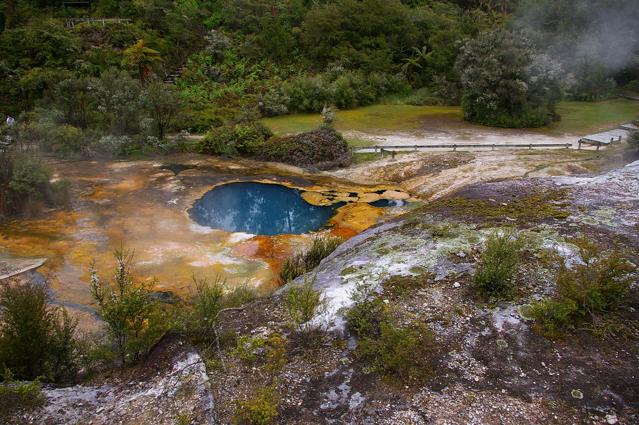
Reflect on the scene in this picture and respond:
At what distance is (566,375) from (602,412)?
1.87 feet

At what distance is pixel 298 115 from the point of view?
26.7 metres

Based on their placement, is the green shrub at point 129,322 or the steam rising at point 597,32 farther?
the steam rising at point 597,32

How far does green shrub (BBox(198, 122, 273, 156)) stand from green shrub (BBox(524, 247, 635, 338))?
14986 millimetres

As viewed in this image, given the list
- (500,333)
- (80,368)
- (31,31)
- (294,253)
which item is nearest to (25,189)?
(294,253)

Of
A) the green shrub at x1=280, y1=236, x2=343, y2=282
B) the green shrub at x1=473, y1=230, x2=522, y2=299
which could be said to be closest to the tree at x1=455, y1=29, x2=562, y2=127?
the green shrub at x1=280, y1=236, x2=343, y2=282

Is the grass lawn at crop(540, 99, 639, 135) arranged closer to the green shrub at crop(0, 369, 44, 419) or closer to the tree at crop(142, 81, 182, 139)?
the tree at crop(142, 81, 182, 139)

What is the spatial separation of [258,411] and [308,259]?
231 inches

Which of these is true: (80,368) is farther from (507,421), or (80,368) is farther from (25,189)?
(25,189)

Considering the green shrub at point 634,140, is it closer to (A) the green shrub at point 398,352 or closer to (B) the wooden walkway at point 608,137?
(B) the wooden walkway at point 608,137

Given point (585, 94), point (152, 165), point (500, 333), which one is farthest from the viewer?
point (585, 94)

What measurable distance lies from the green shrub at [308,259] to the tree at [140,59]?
18816 mm

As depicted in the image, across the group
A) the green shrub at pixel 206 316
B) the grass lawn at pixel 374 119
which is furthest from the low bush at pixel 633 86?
the green shrub at pixel 206 316

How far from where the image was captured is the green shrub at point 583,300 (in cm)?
628

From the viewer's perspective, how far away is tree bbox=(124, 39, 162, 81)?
83.0ft
